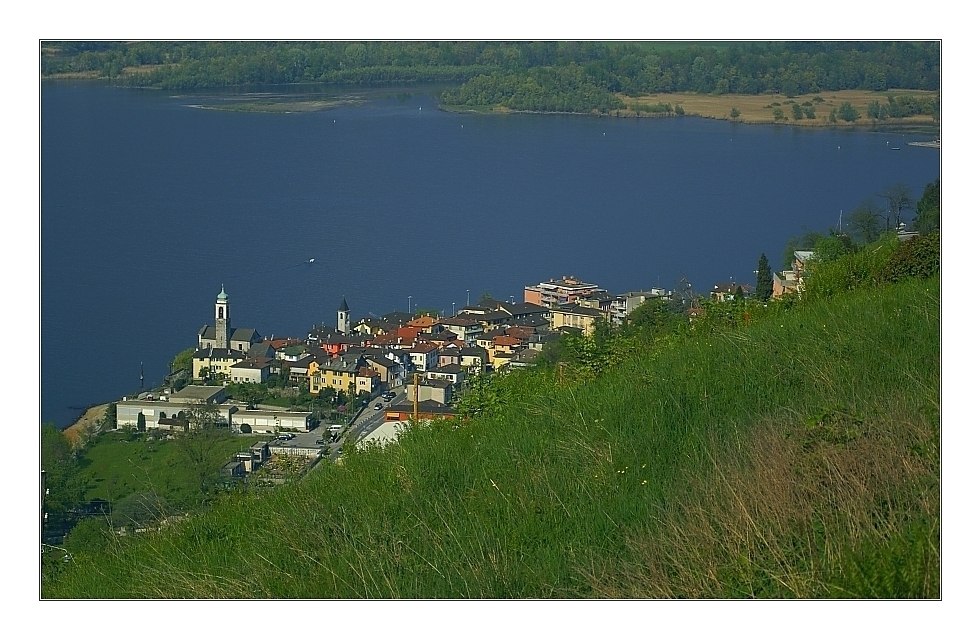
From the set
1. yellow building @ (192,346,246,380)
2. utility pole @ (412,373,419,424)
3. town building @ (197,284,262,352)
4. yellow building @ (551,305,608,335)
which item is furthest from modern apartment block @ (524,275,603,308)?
yellow building @ (192,346,246,380)

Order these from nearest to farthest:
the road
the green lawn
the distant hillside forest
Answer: the distant hillside forest, the green lawn, the road

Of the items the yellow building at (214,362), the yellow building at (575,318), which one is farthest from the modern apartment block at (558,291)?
the yellow building at (214,362)

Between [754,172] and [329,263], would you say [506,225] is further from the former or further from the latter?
[754,172]


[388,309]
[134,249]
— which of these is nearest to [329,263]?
[388,309]

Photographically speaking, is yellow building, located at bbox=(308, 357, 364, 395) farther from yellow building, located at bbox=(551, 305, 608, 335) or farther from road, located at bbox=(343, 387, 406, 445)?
yellow building, located at bbox=(551, 305, 608, 335)

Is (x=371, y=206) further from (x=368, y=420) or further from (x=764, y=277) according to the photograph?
(x=764, y=277)
